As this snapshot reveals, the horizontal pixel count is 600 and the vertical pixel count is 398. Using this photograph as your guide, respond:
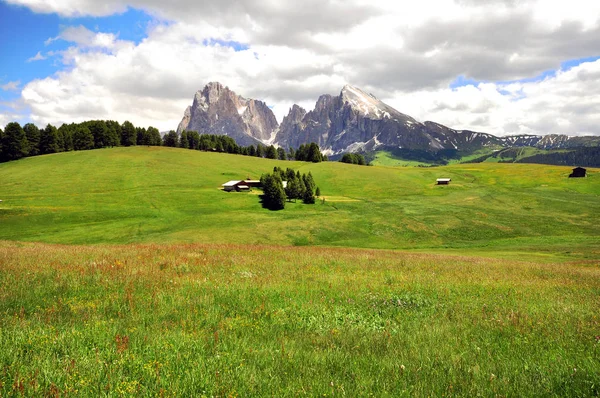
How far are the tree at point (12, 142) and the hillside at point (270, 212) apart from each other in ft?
23.1

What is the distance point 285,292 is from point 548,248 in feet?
151

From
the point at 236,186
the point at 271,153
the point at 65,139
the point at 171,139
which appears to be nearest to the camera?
the point at 236,186

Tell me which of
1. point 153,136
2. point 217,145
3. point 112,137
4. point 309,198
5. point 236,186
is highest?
point 153,136

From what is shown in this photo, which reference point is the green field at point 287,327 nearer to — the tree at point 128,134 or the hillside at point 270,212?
the hillside at point 270,212

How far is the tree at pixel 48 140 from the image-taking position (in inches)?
5438

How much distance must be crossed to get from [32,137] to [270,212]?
120 metres

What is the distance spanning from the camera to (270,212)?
3123 inches

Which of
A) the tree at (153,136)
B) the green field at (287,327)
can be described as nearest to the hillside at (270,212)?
the green field at (287,327)

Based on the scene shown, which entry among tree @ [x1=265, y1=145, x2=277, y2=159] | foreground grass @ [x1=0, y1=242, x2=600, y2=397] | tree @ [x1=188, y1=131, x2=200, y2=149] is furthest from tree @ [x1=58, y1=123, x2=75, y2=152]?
foreground grass @ [x1=0, y1=242, x2=600, y2=397]

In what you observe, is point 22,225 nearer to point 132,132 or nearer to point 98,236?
point 98,236

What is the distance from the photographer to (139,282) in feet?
33.9

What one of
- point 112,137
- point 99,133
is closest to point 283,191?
point 112,137

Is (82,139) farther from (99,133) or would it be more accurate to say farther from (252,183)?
(252,183)

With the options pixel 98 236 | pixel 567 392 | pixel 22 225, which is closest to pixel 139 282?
pixel 567 392
